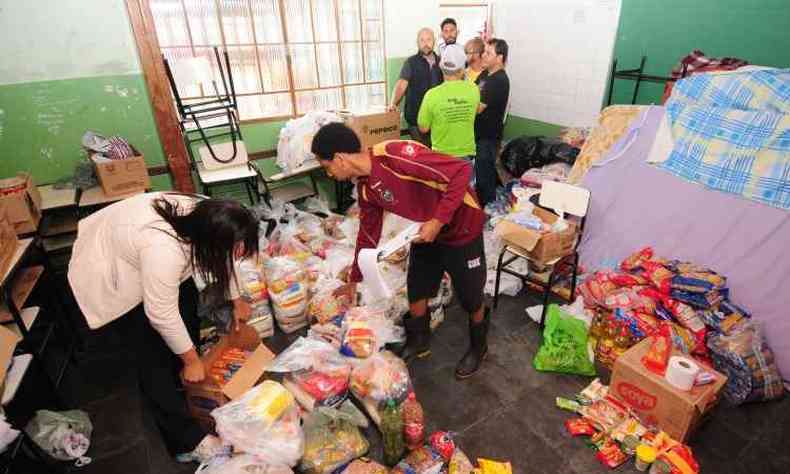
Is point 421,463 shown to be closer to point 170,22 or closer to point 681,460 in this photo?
point 681,460

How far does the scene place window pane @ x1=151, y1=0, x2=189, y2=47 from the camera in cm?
340

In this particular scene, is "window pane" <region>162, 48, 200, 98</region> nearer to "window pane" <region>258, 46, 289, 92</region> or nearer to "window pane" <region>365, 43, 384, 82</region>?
"window pane" <region>258, 46, 289, 92</region>

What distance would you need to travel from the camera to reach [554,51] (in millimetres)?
4195

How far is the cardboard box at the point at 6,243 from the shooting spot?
189 centimetres

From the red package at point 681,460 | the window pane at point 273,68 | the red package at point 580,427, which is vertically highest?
the window pane at point 273,68

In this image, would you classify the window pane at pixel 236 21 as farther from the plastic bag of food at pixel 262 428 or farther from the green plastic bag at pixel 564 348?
the green plastic bag at pixel 564 348

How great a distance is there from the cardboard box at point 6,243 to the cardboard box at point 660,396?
287 cm

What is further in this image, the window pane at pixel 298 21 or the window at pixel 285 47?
the window pane at pixel 298 21

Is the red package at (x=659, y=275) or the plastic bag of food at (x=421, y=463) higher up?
the red package at (x=659, y=275)

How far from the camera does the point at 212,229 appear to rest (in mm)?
1397

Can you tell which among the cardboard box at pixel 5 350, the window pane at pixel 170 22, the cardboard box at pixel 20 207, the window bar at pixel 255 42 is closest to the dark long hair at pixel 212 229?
the cardboard box at pixel 5 350

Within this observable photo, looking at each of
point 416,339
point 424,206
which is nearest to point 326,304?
point 416,339

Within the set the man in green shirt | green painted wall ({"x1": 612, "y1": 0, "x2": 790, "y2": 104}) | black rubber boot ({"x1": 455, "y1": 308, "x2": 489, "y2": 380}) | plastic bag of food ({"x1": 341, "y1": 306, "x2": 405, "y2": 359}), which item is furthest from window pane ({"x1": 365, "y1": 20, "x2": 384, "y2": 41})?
black rubber boot ({"x1": 455, "y1": 308, "x2": 489, "y2": 380})

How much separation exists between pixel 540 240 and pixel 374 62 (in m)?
2.93
